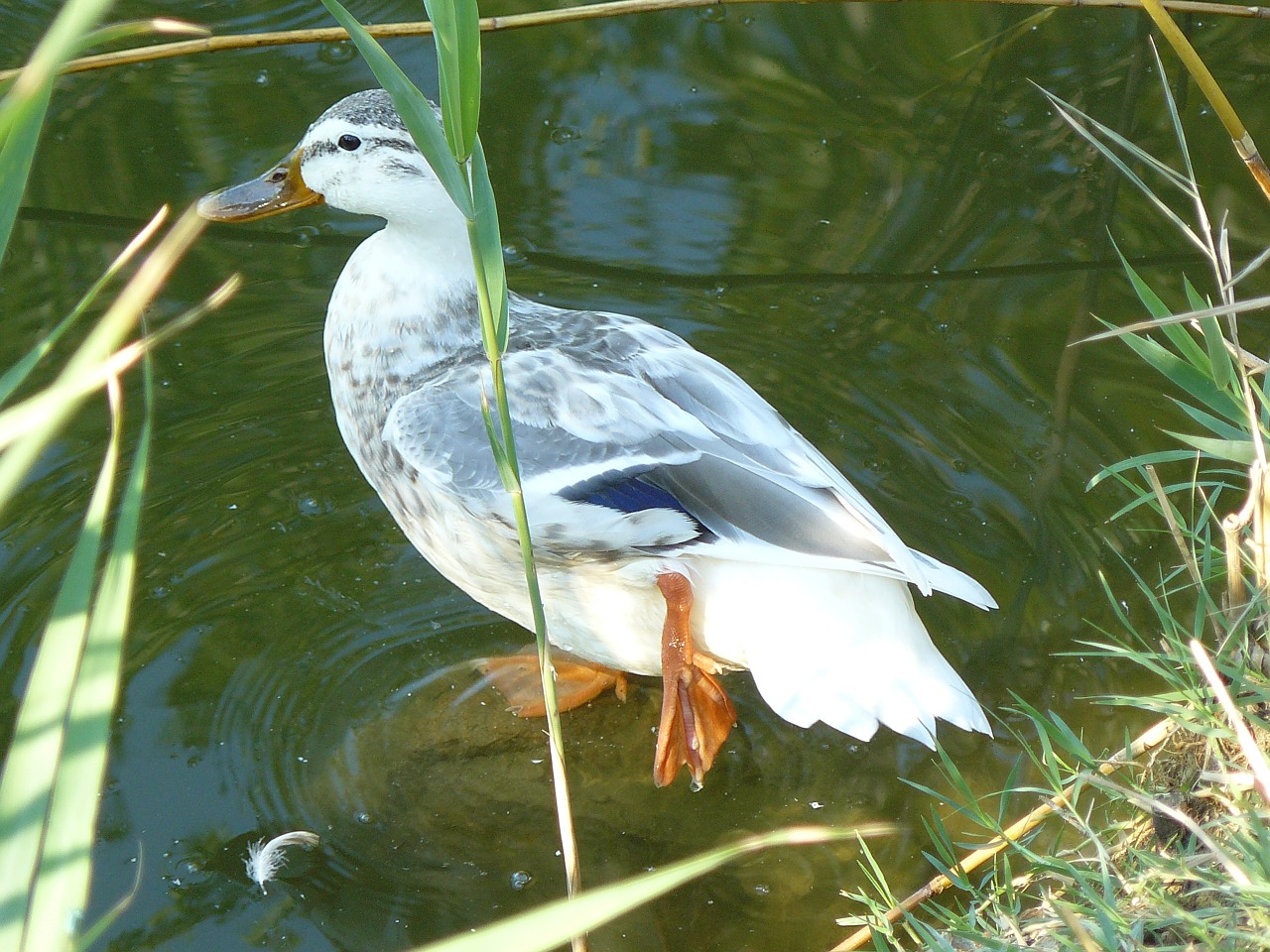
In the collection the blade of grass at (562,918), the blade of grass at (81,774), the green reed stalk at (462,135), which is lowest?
the blade of grass at (562,918)

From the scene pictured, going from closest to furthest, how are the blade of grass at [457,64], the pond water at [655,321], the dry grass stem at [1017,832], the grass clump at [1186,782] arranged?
the blade of grass at [457,64], the grass clump at [1186,782], the dry grass stem at [1017,832], the pond water at [655,321]

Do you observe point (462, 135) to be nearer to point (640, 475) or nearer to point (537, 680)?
point (640, 475)

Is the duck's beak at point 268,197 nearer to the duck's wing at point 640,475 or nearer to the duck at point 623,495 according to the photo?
the duck at point 623,495

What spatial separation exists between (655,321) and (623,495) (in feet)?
5.04

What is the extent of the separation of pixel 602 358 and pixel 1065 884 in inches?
57.7

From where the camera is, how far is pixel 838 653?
108 inches

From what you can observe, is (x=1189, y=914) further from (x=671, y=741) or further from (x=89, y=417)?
(x=89, y=417)

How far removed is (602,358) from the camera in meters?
2.96

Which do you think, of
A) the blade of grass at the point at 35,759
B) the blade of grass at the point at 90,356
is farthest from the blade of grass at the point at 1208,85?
the blade of grass at the point at 35,759

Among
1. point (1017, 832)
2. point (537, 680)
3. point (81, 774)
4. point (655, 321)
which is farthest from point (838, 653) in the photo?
point (81, 774)

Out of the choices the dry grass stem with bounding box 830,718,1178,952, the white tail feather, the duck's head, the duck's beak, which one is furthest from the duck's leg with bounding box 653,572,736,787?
the duck's beak

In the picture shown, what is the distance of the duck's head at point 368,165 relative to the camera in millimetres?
2924

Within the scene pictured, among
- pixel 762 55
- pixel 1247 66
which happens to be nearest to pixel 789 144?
pixel 762 55

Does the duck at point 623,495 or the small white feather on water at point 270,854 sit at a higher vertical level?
the duck at point 623,495
